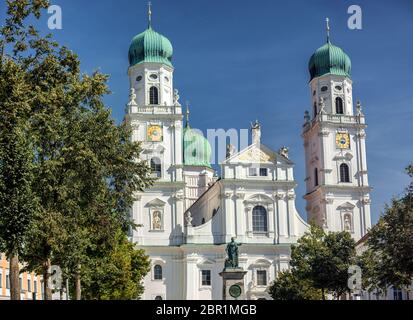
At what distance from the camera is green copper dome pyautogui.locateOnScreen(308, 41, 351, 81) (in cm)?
9656

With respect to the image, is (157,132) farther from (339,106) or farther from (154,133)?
(339,106)

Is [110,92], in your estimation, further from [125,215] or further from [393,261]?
[393,261]

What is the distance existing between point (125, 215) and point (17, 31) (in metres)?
18.1

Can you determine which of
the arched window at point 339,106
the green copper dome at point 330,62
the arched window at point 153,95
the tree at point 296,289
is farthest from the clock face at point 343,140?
the tree at point 296,289

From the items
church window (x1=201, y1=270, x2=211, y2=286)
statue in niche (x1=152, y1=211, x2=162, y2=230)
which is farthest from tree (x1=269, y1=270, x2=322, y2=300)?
statue in niche (x1=152, y1=211, x2=162, y2=230)

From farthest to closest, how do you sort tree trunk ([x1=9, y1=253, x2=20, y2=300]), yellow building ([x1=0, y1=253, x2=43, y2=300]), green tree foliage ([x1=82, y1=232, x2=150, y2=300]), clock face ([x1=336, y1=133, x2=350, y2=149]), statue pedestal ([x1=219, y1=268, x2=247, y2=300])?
1. clock face ([x1=336, y1=133, x2=350, y2=149])
2. yellow building ([x1=0, y1=253, x2=43, y2=300])
3. statue pedestal ([x1=219, y1=268, x2=247, y2=300])
4. green tree foliage ([x1=82, y1=232, x2=150, y2=300])
5. tree trunk ([x1=9, y1=253, x2=20, y2=300])

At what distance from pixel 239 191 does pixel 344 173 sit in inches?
540

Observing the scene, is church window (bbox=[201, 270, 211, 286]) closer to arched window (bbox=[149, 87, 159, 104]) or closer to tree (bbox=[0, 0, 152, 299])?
arched window (bbox=[149, 87, 159, 104])

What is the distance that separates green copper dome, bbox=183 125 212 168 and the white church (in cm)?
1865

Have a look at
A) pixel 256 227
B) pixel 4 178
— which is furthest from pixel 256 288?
pixel 4 178

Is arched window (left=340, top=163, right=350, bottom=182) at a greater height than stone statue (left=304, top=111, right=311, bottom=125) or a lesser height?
lesser

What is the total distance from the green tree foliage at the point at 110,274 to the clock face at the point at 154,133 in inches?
1213

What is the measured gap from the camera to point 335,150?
9225 cm
